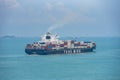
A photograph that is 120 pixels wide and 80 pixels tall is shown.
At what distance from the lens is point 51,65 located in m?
6.76

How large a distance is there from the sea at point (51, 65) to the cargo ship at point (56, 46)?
0.10m

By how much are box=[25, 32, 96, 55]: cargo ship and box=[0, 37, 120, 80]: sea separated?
0.34 ft

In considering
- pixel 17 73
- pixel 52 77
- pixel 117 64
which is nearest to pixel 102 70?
pixel 117 64

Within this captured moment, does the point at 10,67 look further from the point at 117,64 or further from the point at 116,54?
the point at 116,54

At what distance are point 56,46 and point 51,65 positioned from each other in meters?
0.63

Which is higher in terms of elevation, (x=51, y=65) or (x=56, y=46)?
(x=56, y=46)

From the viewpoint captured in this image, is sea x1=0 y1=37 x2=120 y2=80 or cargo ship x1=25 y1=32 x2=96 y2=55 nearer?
sea x1=0 y1=37 x2=120 y2=80

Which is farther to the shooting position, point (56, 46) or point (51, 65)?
point (56, 46)

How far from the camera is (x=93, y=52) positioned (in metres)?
7.81

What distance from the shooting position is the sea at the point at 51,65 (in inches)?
245

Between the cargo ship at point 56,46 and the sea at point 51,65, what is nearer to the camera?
the sea at point 51,65

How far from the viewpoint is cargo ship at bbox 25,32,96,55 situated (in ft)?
23.1

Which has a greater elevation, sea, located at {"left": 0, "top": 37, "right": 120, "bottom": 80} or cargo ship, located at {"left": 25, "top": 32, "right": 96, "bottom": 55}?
cargo ship, located at {"left": 25, "top": 32, "right": 96, "bottom": 55}

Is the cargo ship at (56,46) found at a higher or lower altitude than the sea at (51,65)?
higher
